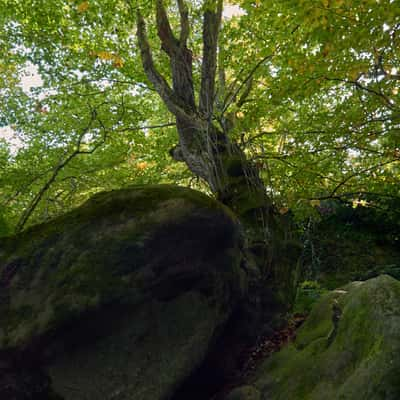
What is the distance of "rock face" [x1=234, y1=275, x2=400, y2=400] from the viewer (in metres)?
1.84

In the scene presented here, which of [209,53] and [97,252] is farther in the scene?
[209,53]

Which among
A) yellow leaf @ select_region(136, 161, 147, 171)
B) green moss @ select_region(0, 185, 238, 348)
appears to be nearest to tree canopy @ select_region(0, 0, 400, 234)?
yellow leaf @ select_region(136, 161, 147, 171)

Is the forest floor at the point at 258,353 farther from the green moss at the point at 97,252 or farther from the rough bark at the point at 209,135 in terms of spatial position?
the green moss at the point at 97,252

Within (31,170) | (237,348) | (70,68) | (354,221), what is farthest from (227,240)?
(354,221)

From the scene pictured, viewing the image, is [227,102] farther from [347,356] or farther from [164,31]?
[347,356]

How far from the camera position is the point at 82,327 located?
8.93 ft

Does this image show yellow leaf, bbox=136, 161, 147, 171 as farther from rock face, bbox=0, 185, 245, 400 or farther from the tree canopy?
rock face, bbox=0, 185, 245, 400

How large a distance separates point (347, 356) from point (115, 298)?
2.04 metres

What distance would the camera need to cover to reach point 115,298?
278cm

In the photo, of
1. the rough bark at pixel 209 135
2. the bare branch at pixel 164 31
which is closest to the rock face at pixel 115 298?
the rough bark at pixel 209 135

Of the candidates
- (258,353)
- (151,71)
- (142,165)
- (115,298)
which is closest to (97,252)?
(115,298)

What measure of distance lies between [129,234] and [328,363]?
2.14m

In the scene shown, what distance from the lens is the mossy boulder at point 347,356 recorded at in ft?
6.03

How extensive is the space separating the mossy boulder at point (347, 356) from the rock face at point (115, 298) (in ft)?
2.68
